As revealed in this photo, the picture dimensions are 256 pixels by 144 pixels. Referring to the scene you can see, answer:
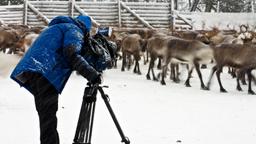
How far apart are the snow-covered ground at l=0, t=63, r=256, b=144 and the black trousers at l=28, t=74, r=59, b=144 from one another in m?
1.61

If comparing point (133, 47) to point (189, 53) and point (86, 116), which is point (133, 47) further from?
point (86, 116)

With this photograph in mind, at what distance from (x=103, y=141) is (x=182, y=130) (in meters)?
1.24

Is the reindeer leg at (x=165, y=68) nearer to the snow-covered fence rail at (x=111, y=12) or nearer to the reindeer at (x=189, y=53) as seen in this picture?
the reindeer at (x=189, y=53)

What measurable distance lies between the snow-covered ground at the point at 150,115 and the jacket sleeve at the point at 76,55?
2077 mm

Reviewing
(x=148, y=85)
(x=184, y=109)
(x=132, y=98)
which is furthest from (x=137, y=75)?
(x=184, y=109)

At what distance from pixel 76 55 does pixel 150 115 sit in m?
4.03

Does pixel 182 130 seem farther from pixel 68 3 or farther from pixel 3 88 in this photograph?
pixel 68 3

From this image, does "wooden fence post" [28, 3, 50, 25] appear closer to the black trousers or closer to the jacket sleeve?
the black trousers

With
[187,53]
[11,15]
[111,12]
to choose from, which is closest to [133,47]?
[187,53]

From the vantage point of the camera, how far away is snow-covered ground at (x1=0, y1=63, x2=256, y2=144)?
22.9ft

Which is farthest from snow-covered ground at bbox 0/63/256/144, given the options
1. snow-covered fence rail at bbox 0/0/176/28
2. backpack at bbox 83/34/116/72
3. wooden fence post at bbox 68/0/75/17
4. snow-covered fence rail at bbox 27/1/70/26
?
snow-covered fence rail at bbox 27/1/70/26

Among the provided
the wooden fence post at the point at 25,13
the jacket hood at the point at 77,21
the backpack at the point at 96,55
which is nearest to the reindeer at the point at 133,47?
the jacket hood at the point at 77,21

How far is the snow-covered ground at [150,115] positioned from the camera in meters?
6.98

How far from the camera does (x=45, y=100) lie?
4965 millimetres
